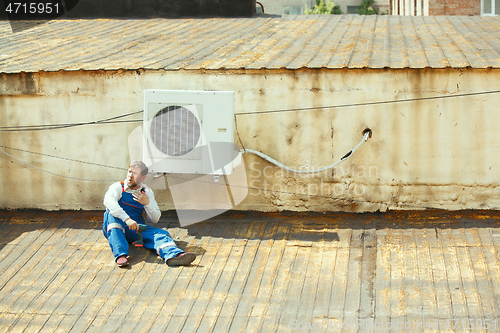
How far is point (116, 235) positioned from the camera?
5.89 metres

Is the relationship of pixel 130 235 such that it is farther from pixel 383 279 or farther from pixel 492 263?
pixel 492 263

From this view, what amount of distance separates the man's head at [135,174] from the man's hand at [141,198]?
96mm

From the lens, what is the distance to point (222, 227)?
670cm

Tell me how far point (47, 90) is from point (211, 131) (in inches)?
101

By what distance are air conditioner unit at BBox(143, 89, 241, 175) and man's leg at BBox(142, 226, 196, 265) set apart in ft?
2.84

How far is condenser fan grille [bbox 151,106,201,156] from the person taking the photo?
6395 millimetres

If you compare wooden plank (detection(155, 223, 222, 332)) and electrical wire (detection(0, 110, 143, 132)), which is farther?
electrical wire (detection(0, 110, 143, 132))

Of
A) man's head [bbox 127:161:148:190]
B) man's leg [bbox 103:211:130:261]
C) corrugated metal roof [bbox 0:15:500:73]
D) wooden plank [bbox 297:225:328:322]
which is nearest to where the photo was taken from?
wooden plank [bbox 297:225:328:322]

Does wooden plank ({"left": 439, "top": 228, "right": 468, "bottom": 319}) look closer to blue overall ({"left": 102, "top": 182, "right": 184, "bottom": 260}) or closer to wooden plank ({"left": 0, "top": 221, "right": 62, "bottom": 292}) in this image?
blue overall ({"left": 102, "top": 182, "right": 184, "bottom": 260})

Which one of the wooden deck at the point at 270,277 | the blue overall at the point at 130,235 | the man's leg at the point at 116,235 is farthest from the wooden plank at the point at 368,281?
the man's leg at the point at 116,235

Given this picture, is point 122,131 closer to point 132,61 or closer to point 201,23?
point 132,61

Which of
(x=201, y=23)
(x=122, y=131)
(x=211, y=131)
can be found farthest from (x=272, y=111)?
(x=201, y=23)

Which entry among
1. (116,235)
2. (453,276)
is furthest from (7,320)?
(453,276)

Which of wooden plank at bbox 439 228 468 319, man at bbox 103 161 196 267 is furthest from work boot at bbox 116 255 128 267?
wooden plank at bbox 439 228 468 319
